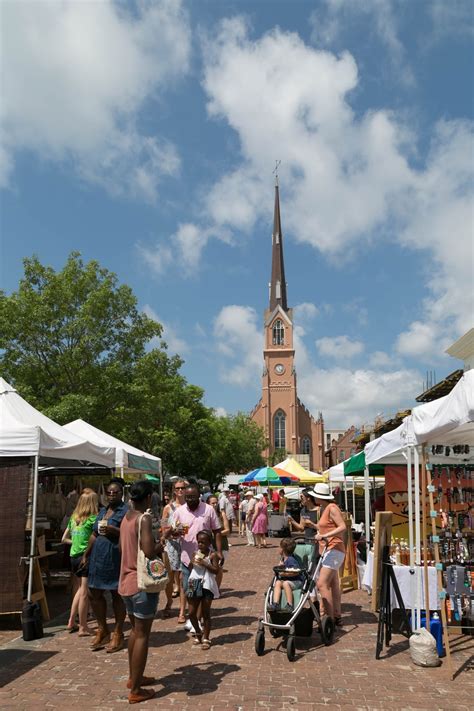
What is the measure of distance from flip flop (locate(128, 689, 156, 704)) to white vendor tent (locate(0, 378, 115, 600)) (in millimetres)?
2915

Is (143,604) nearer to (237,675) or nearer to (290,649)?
(237,675)

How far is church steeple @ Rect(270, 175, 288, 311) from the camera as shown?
99.4m

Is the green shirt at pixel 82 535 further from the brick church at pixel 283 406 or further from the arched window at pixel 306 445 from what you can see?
the arched window at pixel 306 445

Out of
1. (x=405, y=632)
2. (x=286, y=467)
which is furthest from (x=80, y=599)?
(x=286, y=467)

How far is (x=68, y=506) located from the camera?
13.3 meters

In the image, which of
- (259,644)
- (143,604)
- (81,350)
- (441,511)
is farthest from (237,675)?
(81,350)

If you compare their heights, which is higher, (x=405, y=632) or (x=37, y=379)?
(x=37, y=379)

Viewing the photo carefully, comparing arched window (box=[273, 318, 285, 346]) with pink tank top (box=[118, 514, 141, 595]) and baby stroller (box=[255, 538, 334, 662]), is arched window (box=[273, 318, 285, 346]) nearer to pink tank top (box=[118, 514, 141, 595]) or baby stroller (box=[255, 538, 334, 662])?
baby stroller (box=[255, 538, 334, 662])

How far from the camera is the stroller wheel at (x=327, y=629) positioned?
21.4 feet

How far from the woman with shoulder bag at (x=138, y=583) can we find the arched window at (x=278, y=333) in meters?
89.8

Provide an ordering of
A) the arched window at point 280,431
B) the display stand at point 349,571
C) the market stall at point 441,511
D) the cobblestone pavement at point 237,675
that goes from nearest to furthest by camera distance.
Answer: the cobblestone pavement at point 237,675 < the market stall at point 441,511 < the display stand at point 349,571 < the arched window at point 280,431

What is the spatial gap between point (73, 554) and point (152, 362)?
15951mm

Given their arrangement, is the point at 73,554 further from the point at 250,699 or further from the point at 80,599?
the point at 250,699

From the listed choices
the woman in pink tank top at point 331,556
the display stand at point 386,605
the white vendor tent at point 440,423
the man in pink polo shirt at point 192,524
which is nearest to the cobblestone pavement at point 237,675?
the display stand at point 386,605
